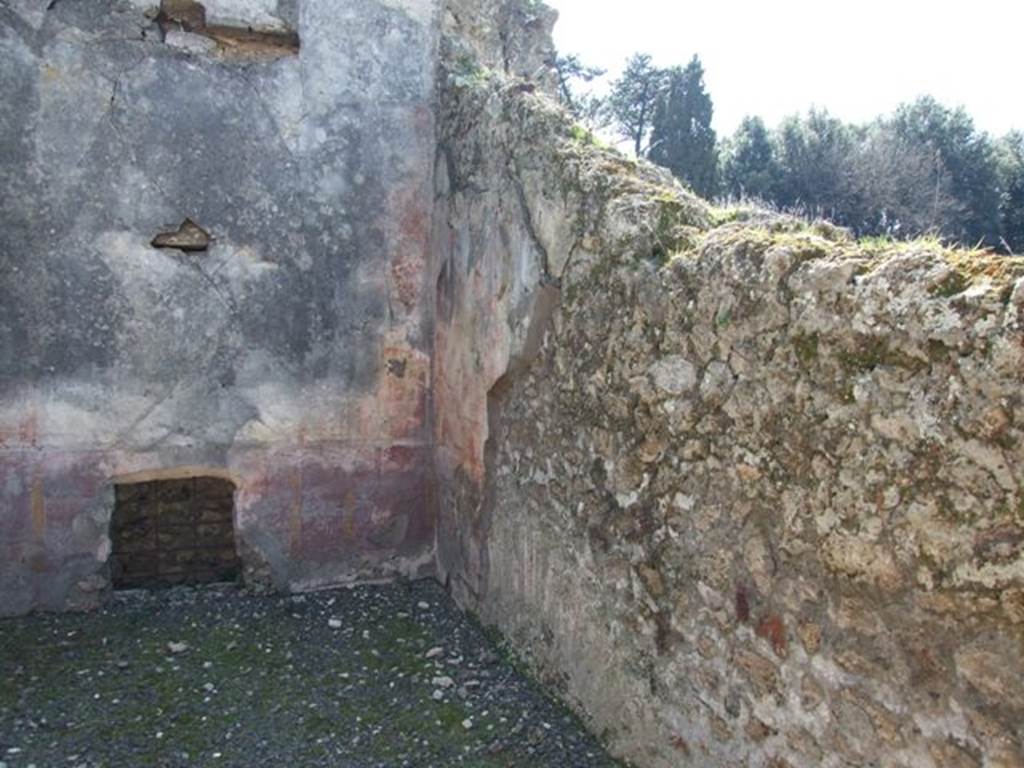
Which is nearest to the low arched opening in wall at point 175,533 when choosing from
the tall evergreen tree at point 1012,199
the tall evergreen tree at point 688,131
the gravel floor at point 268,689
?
the gravel floor at point 268,689

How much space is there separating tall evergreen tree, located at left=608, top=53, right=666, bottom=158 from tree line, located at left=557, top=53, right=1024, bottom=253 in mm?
26

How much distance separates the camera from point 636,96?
23188 millimetres

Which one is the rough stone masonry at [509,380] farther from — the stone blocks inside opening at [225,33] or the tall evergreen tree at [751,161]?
the tall evergreen tree at [751,161]

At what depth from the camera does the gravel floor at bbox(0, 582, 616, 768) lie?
12.1 ft

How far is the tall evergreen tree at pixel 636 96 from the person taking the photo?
23.0m

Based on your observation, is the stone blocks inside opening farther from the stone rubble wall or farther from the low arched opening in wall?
the low arched opening in wall

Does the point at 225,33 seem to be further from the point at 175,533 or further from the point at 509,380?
the point at 175,533

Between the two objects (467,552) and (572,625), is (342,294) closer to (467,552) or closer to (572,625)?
(467,552)

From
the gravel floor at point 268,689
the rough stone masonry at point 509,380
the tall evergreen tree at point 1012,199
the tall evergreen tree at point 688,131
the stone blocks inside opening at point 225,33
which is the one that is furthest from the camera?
the tall evergreen tree at point 688,131

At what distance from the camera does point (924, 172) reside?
18406 millimetres

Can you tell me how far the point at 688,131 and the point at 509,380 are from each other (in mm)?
18534

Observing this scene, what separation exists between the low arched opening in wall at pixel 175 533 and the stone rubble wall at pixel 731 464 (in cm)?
189

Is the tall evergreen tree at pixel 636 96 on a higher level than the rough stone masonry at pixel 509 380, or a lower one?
higher

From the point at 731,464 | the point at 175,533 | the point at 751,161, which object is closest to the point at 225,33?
the point at 175,533
